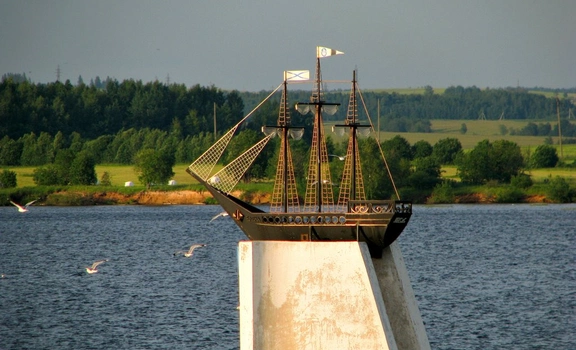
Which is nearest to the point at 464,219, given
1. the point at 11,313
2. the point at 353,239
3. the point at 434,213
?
the point at 434,213

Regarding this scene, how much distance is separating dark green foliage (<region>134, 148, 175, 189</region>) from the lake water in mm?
26113

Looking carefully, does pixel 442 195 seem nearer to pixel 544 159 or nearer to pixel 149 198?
pixel 544 159

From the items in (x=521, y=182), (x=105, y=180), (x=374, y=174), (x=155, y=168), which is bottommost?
(x=521, y=182)

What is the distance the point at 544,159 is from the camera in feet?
519

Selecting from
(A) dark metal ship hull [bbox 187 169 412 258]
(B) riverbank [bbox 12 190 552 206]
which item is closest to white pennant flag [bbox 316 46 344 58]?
(A) dark metal ship hull [bbox 187 169 412 258]

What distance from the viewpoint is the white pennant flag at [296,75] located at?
33344mm

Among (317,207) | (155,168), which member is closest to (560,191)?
(155,168)

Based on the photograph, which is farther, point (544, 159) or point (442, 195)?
point (544, 159)

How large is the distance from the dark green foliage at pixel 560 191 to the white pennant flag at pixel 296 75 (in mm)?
103600

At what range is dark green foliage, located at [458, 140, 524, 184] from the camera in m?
140

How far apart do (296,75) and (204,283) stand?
3163cm

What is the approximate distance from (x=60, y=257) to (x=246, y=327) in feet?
170

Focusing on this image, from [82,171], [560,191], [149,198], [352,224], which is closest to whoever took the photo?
[352,224]

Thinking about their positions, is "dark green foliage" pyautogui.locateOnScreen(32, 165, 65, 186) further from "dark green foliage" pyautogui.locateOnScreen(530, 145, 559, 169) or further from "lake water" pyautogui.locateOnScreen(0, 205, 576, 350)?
"dark green foliage" pyautogui.locateOnScreen(530, 145, 559, 169)
